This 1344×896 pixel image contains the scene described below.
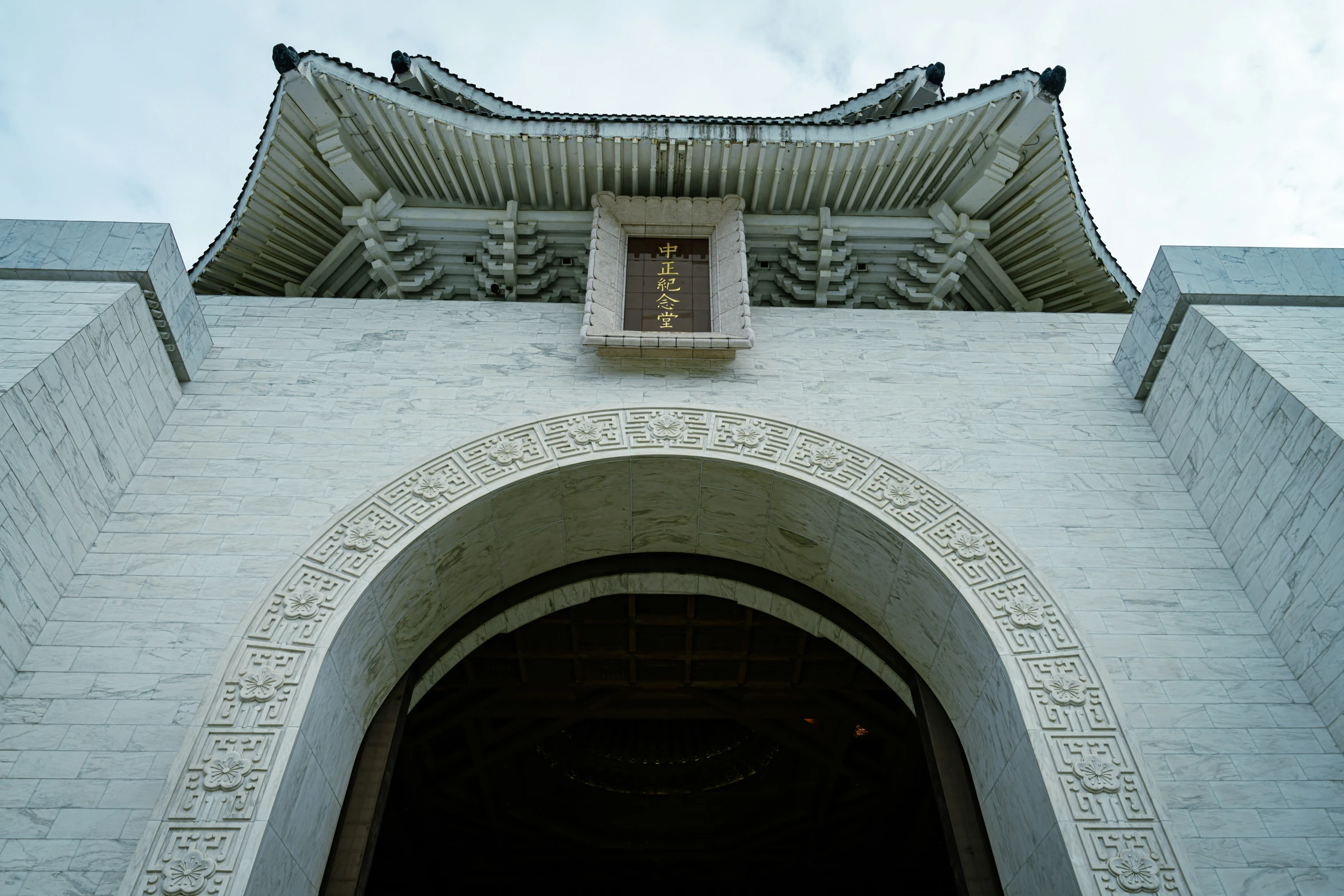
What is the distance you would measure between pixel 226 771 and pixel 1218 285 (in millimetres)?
5831

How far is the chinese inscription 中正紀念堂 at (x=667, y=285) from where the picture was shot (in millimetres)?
6320

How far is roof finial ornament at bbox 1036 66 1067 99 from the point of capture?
19.7 feet

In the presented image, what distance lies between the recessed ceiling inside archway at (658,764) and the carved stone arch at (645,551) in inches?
83.8

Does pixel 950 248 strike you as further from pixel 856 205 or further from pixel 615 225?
pixel 615 225

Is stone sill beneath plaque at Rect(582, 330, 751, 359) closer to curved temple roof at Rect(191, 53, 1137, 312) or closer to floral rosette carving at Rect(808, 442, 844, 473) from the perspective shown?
floral rosette carving at Rect(808, 442, 844, 473)

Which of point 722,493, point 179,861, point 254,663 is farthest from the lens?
point 722,493

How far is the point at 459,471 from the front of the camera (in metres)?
5.28

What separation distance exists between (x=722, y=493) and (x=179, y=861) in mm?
3330

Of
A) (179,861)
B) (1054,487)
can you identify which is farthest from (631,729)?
(179,861)

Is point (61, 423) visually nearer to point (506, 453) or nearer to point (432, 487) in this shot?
point (432, 487)

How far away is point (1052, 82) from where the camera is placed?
237 inches

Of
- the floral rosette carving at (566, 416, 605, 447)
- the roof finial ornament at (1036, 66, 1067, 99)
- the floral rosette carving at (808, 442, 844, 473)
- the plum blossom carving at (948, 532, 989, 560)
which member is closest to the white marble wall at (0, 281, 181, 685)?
the floral rosette carving at (566, 416, 605, 447)

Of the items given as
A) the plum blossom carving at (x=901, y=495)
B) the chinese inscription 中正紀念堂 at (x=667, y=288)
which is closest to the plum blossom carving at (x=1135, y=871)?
the plum blossom carving at (x=901, y=495)

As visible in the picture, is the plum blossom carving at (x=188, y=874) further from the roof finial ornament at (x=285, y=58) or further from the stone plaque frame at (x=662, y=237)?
the roof finial ornament at (x=285, y=58)
